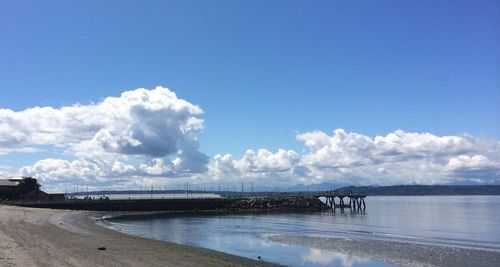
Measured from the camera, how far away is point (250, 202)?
4281 inches

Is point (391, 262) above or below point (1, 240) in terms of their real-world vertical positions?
below

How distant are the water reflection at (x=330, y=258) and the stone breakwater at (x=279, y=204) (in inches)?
2740

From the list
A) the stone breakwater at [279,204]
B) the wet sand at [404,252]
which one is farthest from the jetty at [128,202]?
the wet sand at [404,252]

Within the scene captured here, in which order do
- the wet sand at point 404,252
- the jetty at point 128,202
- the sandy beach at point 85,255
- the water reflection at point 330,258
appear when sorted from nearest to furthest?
1. the sandy beach at point 85,255
2. the water reflection at point 330,258
3. the wet sand at point 404,252
4. the jetty at point 128,202

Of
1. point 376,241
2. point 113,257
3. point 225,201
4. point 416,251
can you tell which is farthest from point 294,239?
point 225,201

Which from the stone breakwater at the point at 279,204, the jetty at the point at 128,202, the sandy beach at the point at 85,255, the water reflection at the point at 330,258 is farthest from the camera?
the stone breakwater at the point at 279,204

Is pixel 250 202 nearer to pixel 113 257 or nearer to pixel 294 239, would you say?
pixel 294 239

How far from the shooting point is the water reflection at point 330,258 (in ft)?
101

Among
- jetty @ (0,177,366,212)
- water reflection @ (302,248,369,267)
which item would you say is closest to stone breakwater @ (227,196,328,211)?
jetty @ (0,177,366,212)

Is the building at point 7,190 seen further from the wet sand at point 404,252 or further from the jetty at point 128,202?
the wet sand at point 404,252

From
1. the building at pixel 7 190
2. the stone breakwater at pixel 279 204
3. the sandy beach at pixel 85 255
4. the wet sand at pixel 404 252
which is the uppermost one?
the building at pixel 7 190

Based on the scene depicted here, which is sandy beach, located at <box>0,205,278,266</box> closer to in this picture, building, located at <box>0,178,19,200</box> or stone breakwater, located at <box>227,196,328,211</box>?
building, located at <box>0,178,19,200</box>

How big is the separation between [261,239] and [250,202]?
6474 centimetres

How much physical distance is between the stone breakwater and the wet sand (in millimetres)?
61626
